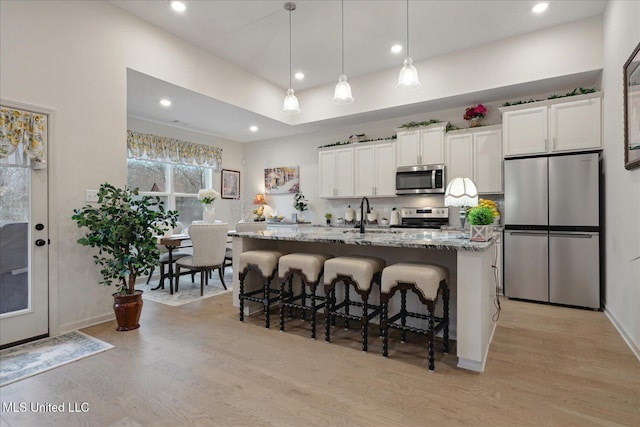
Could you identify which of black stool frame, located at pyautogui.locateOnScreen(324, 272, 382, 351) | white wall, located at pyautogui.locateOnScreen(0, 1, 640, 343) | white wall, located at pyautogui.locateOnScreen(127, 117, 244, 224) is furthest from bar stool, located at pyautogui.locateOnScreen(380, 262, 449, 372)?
white wall, located at pyautogui.locateOnScreen(127, 117, 244, 224)

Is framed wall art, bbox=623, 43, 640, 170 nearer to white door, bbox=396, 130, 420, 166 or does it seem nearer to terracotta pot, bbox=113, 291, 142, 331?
white door, bbox=396, 130, 420, 166

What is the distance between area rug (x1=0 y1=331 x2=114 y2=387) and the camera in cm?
227

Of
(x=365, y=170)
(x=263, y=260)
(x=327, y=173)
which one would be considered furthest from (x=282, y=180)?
(x=263, y=260)

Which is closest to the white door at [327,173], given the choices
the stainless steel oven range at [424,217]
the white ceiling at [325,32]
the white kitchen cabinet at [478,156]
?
the white ceiling at [325,32]

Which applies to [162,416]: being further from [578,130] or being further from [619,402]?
[578,130]

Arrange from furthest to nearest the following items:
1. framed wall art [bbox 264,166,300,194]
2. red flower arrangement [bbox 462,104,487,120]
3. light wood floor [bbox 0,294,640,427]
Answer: framed wall art [bbox 264,166,300,194]
red flower arrangement [bbox 462,104,487,120]
light wood floor [bbox 0,294,640,427]

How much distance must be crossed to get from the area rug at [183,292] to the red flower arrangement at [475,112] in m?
4.17

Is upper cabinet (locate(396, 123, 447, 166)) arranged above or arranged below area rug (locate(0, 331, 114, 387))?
above

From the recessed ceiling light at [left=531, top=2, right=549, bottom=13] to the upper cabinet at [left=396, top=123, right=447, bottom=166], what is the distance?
160 cm

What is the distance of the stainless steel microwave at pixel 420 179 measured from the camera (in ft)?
15.7

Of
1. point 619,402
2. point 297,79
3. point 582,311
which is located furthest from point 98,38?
point 582,311

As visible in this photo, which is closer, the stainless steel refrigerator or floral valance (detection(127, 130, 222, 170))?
the stainless steel refrigerator

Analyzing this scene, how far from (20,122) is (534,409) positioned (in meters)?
4.20

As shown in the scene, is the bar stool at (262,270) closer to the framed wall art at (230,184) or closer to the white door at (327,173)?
the white door at (327,173)
